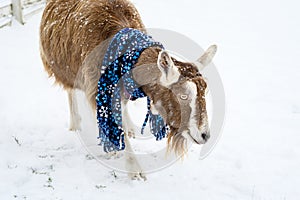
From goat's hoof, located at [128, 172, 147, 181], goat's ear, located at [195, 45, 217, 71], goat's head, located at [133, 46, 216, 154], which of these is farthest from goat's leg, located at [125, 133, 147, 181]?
goat's ear, located at [195, 45, 217, 71]

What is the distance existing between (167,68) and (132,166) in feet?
4.43

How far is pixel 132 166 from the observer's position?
3.96 meters

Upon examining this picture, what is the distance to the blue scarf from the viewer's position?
3553mm

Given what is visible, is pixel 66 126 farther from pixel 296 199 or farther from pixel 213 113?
pixel 296 199

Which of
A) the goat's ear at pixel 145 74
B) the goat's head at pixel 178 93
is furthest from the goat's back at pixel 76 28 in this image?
the goat's head at pixel 178 93

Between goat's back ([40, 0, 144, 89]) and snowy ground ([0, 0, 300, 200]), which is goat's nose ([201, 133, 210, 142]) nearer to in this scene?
snowy ground ([0, 0, 300, 200])

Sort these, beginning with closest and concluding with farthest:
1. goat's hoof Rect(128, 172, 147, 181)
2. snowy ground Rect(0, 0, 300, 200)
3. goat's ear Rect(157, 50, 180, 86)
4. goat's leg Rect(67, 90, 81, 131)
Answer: goat's ear Rect(157, 50, 180, 86), snowy ground Rect(0, 0, 300, 200), goat's hoof Rect(128, 172, 147, 181), goat's leg Rect(67, 90, 81, 131)

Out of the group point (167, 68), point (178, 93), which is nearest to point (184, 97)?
point (178, 93)

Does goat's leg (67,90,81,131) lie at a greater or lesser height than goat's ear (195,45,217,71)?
lesser

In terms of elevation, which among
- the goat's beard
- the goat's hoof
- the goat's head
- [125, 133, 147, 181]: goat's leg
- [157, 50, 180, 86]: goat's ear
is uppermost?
[157, 50, 180, 86]: goat's ear

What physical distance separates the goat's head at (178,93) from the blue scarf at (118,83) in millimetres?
109

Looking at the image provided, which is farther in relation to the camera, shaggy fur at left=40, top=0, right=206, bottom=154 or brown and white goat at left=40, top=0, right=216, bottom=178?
shaggy fur at left=40, top=0, right=206, bottom=154

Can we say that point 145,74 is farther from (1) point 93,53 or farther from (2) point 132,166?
(2) point 132,166

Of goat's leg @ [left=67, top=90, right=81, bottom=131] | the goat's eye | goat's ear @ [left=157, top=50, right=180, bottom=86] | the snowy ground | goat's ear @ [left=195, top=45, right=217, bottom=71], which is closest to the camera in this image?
goat's ear @ [left=157, top=50, right=180, bottom=86]
